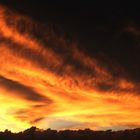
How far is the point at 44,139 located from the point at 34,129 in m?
4.02

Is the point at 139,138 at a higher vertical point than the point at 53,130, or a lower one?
lower

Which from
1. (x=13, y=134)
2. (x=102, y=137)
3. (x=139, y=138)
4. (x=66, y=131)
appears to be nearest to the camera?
(x=139, y=138)

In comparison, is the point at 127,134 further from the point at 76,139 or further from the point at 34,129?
the point at 34,129

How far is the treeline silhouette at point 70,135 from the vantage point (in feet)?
287

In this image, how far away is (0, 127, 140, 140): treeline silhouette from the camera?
87.5 metres

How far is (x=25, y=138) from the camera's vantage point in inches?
3959

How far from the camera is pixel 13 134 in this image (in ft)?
343

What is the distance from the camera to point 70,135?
9638 cm

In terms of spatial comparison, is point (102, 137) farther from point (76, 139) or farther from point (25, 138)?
point (25, 138)

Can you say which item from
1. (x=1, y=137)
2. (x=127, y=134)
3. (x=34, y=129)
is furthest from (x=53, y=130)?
(x=127, y=134)

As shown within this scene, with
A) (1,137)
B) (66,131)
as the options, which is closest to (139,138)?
(66,131)

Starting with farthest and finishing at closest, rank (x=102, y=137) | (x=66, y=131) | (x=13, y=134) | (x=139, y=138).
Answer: (x=13, y=134), (x=66, y=131), (x=102, y=137), (x=139, y=138)

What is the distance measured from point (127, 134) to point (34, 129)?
73.0 ft

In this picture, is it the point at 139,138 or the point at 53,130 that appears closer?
the point at 139,138
